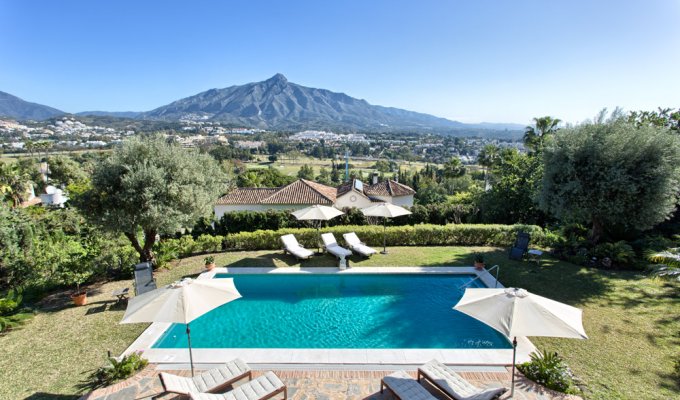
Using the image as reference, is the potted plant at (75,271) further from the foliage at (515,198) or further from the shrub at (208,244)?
the foliage at (515,198)

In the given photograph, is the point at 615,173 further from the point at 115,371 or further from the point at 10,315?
the point at 10,315

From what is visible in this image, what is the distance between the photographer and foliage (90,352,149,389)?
22.7 feet

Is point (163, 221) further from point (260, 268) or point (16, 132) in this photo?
point (16, 132)

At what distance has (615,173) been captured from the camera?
12.2m


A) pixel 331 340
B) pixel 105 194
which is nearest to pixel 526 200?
pixel 331 340

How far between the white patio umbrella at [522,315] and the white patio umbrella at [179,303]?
5.00 m

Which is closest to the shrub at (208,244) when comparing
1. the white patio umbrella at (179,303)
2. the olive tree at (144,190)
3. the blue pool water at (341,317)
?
the olive tree at (144,190)

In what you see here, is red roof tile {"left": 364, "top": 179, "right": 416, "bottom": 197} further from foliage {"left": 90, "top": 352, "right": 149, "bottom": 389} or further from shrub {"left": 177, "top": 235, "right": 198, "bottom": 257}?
foliage {"left": 90, "top": 352, "right": 149, "bottom": 389}

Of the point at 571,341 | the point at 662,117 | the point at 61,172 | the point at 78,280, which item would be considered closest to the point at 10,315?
the point at 78,280

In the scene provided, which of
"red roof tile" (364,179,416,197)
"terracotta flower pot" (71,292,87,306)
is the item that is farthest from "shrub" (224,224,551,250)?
"red roof tile" (364,179,416,197)

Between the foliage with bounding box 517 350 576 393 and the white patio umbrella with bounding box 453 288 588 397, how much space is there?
77cm

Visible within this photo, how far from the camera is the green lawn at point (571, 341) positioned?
22.6 feet

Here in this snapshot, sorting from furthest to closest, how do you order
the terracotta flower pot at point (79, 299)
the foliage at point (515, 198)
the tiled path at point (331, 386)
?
the foliage at point (515, 198)
the terracotta flower pot at point (79, 299)
the tiled path at point (331, 386)

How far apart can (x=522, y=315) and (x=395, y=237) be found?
11.0 m
